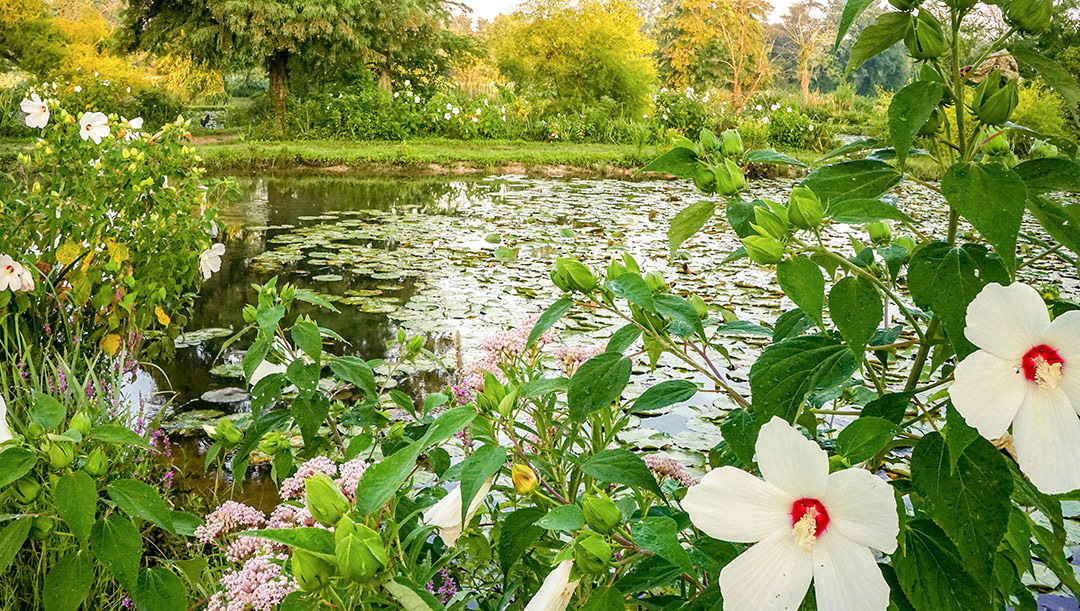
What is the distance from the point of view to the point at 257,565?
34.3 inches

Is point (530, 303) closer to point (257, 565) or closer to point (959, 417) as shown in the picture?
point (257, 565)

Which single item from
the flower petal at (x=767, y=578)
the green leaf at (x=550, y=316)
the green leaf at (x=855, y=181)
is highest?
the green leaf at (x=855, y=181)

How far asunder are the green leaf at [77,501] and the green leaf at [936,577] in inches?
27.5

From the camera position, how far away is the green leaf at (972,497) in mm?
490

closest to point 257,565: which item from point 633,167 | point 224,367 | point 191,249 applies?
point 191,249

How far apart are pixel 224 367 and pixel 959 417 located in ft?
8.49

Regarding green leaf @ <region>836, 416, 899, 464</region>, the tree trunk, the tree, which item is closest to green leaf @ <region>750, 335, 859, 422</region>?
green leaf @ <region>836, 416, 899, 464</region>

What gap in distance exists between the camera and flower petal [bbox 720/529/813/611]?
0.43 meters

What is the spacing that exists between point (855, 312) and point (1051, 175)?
0.64 ft

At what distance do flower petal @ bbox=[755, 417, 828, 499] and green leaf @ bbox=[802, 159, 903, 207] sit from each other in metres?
0.26

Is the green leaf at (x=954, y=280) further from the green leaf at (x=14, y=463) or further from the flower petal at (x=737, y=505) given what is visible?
the green leaf at (x=14, y=463)

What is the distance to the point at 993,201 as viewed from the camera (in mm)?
493

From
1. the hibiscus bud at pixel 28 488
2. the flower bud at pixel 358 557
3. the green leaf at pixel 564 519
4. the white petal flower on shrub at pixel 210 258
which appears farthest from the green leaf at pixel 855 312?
the white petal flower on shrub at pixel 210 258

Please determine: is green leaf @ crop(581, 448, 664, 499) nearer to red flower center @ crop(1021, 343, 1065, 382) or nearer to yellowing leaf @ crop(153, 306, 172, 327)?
red flower center @ crop(1021, 343, 1065, 382)
